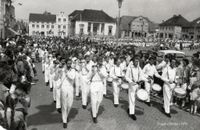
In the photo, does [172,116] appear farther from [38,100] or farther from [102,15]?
[102,15]

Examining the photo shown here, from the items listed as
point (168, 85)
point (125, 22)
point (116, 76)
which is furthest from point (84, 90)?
point (125, 22)

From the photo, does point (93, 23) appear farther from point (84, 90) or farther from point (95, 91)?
point (95, 91)

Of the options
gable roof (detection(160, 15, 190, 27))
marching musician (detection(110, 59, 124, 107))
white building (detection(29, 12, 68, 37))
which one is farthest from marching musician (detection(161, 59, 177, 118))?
white building (detection(29, 12, 68, 37))

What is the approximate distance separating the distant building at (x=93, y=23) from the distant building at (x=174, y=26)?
71.7ft

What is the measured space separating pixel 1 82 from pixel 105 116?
13.0ft

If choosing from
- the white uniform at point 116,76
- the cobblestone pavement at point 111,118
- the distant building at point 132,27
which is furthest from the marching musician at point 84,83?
the distant building at point 132,27

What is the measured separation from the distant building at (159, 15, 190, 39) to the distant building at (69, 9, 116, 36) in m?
21.9

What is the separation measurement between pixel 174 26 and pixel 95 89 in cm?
9188

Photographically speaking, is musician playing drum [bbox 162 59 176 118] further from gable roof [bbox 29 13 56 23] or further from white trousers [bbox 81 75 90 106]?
gable roof [bbox 29 13 56 23]

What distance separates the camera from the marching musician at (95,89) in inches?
339

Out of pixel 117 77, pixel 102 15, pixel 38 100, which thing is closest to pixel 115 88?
pixel 117 77

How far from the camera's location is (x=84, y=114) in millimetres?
9344

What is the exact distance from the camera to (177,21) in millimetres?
95875

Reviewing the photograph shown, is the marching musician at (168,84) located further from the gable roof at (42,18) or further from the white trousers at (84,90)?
the gable roof at (42,18)
